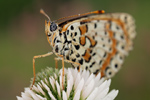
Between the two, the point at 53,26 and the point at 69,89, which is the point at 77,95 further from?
the point at 53,26

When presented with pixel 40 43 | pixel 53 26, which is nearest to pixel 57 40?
pixel 53 26

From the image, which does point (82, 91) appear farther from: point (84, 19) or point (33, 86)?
point (84, 19)

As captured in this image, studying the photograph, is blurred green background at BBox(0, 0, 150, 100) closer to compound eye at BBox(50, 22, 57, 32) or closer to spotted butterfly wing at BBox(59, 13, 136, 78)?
spotted butterfly wing at BBox(59, 13, 136, 78)

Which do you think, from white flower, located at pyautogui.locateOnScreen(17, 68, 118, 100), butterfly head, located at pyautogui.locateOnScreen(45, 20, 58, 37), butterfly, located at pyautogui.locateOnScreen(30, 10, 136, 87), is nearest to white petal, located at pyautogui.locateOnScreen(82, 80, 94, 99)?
white flower, located at pyautogui.locateOnScreen(17, 68, 118, 100)

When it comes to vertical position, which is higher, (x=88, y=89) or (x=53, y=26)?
(x=53, y=26)

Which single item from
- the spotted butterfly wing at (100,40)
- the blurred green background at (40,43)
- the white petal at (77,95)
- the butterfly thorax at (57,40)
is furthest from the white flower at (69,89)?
the blurred green background at (40,43)
